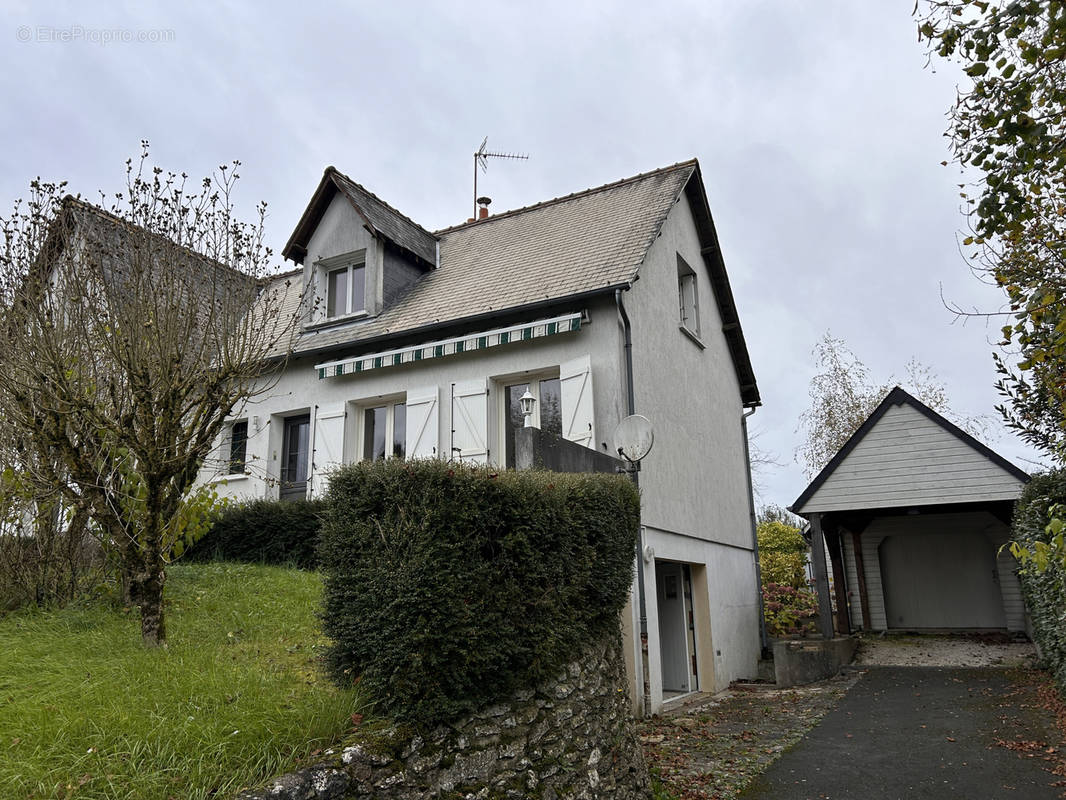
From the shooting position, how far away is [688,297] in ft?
52.6

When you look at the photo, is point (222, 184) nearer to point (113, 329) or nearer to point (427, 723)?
point (113, 329)

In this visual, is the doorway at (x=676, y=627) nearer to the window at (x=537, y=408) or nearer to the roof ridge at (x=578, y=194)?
the window at (x=537, y=408)

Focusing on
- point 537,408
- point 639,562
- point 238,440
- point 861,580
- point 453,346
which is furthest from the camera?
point 861,580

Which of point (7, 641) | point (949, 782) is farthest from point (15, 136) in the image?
point (949, 782)

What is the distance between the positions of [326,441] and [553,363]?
4660 millimetres

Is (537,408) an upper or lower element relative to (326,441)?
upper

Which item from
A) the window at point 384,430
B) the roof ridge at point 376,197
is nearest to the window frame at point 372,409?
the window at point 384,430

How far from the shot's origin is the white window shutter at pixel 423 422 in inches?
514

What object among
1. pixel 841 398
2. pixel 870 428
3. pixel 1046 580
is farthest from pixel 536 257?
pixel 841 398

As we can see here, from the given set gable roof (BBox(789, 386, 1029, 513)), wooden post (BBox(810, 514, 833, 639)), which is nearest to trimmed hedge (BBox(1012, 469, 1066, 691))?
gable roof (BBox(789, 386, 1029, 513))

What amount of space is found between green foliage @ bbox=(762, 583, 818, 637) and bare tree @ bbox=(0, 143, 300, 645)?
1403cm

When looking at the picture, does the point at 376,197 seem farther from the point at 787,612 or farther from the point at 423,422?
the point at 787,612

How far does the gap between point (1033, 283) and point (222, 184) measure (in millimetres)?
7696

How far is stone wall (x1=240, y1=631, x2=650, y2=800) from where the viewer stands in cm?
483
